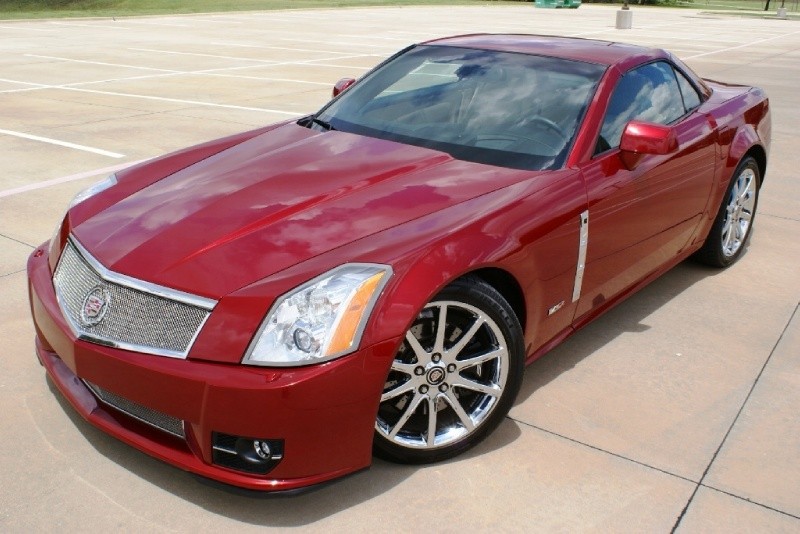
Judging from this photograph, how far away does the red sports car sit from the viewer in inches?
111

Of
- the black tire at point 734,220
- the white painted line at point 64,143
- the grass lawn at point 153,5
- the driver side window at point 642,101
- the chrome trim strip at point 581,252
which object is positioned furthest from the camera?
the grass lawn at point 153,5

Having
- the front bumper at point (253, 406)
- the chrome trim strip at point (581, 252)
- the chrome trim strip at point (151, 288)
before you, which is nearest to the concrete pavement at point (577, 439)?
the front bumper at point (253, 406)

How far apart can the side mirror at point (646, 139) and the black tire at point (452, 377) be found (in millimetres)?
1108

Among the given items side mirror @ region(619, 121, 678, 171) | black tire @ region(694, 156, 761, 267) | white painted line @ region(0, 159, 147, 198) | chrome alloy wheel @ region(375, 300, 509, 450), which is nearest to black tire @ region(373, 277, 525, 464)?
chrome alloy wheel @ region(375, 300, 509, 450)

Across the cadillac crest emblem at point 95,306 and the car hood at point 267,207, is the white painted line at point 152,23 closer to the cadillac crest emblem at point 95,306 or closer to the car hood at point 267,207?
the car hood at point 267,207

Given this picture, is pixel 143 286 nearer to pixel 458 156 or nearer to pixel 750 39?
pixel 458 156

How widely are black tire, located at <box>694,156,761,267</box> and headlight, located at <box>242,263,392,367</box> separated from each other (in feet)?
10.1

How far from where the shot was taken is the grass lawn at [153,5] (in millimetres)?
29572

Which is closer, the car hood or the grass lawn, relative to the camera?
the car hood

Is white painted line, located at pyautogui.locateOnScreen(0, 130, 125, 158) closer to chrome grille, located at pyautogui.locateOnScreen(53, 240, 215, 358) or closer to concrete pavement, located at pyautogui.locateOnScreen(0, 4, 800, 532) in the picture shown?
concrete pavement, located at pyautogui.locateOnScreen(0, 4, 800, 532)

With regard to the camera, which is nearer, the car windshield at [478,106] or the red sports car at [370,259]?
the red sports car at [370,259]

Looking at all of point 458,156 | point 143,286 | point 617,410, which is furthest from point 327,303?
point 617,410

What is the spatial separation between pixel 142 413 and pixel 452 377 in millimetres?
1072

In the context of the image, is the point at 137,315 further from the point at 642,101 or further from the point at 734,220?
the point at 734,220
